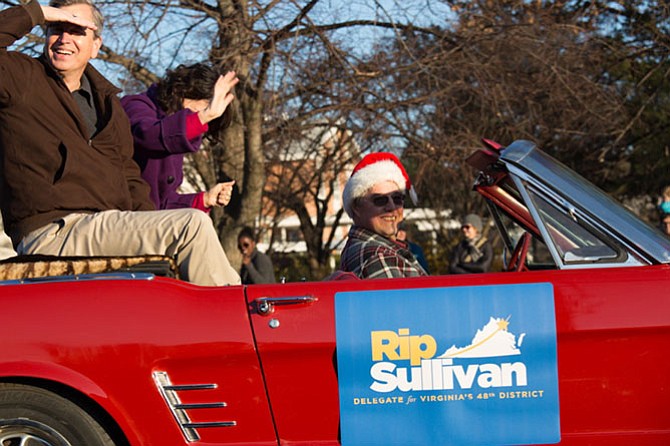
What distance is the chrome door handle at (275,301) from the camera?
9.92ft

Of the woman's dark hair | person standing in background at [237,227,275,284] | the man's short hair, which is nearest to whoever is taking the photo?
the man's short hair

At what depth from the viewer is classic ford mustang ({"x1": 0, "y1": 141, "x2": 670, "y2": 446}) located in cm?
298

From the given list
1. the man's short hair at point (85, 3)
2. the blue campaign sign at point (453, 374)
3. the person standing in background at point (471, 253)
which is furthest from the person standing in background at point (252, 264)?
the blue campaign sign at point (453, 374)

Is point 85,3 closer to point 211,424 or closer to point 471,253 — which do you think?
point 211,424

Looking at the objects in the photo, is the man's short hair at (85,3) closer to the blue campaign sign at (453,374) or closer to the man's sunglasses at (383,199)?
the man's sunglasses at (383,199)

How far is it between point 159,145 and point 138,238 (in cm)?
58

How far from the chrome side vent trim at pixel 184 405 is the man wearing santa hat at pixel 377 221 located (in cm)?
83

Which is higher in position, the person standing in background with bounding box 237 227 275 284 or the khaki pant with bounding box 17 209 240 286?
the khaki pant with bounding box 17 209 240 286

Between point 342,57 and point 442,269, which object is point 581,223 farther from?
point 442,269

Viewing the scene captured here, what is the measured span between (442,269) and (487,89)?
7.51 m

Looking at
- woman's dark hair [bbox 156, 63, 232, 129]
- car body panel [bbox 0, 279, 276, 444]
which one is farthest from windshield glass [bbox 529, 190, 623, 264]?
woman's dark hair [bbox 156, 63, 232, 129]

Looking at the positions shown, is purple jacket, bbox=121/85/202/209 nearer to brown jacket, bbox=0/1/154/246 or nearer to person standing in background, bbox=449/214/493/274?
brown jacket, bbox=0/1/154/246

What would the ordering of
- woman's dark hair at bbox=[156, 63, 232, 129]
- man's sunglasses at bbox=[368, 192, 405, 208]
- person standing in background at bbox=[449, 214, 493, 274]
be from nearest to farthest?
man's sunglasses at bbox=[368, 192, 405, 208]
woman's dark hair at bbox=[156, 63, 232, 129]
person standing in background at bbox=[449, 214, 493, 274]

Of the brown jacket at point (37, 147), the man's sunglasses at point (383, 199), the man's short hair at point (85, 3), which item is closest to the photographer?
the brown jacket at point (37, 147)
